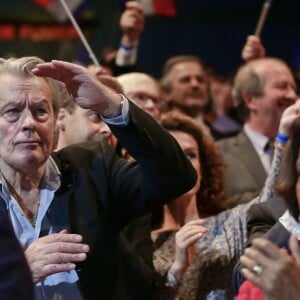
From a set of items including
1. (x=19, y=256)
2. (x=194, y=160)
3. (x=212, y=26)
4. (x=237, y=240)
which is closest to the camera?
(x=19, y=256)

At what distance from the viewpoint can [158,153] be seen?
2621 mm

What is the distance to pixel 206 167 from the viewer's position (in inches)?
140

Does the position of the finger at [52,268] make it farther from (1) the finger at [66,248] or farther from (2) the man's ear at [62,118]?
(2) the man's ear at [62,118]

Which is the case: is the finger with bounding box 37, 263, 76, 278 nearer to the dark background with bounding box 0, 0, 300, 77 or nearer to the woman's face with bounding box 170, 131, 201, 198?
the woman's face with bounding box 170, 131, 201, 198

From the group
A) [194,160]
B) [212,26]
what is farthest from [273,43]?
[194,160]

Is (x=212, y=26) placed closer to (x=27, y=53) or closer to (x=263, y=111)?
(x=27, y=53)

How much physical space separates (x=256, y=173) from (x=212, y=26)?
192 inches

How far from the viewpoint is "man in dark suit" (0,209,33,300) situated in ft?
5.75

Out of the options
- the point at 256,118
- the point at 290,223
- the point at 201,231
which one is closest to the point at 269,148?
the point at 256,118

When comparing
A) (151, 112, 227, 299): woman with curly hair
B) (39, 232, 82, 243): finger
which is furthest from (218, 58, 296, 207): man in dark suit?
(39, 232, 82, 243): finger

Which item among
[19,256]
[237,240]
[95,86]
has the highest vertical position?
[95,86]

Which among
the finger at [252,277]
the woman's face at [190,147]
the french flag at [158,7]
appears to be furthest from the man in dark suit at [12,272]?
the french flag at [158,7]

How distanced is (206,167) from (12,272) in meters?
1.86

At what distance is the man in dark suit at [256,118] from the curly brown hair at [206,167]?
524mm
